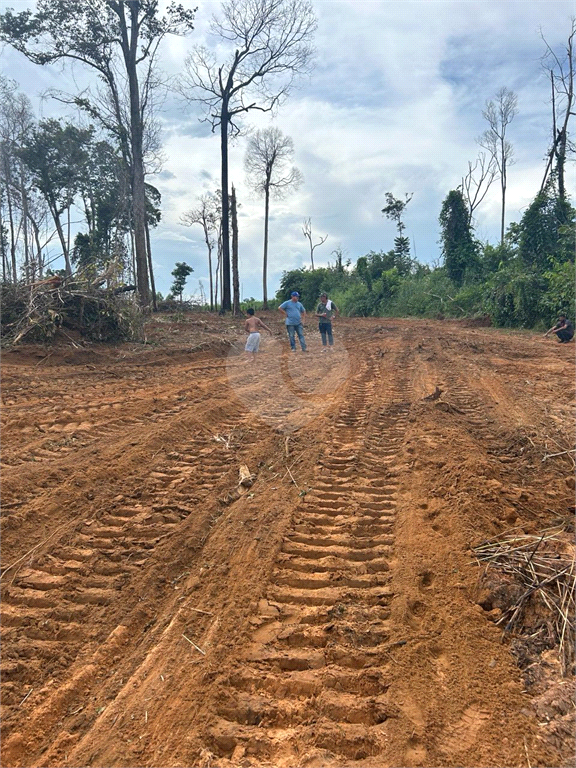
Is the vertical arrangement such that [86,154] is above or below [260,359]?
above

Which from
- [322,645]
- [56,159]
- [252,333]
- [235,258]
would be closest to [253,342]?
[252,333]

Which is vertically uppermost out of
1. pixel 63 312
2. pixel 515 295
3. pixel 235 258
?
pixel 235 258

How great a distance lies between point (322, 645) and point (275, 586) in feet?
1.70

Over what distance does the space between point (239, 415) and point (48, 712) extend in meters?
4.40

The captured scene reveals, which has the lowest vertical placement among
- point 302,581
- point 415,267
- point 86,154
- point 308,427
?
point 302,581

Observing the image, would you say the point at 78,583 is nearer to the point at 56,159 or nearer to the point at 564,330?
the point at 564,330

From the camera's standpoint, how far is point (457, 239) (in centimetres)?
2491

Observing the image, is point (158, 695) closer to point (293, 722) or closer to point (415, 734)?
point (293, 722)

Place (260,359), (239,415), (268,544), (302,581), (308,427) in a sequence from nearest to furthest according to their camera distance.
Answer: (302,581), (268,544), (308,427), (239,415), (260,359)

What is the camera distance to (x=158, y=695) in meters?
2.12

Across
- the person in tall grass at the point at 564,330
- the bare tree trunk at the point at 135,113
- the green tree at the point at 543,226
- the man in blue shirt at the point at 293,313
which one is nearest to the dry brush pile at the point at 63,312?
the man in blue shirt at the point at 293,313

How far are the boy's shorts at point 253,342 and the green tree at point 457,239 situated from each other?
658 inches

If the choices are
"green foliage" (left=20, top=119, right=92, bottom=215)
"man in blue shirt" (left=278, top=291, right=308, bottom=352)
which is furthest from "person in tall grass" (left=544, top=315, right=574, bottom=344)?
"green foliage" (left=20, top=119, right=92, bottom=215)

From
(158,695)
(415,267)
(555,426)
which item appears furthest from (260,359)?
(415,267)
